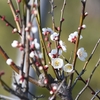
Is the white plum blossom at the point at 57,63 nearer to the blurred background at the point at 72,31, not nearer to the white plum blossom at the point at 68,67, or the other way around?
the white plum blossom at the point at 68,67

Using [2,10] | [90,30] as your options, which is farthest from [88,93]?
[2,10]

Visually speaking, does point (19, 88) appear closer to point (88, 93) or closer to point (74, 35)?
point (74, 35)

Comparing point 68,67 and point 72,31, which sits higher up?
point 68,67

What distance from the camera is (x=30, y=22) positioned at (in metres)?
0.66

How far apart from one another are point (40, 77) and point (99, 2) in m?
3.76

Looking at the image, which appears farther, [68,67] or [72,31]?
[72,31]

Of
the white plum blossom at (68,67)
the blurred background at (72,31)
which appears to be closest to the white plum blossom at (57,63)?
the white plum blossom at (68,67)

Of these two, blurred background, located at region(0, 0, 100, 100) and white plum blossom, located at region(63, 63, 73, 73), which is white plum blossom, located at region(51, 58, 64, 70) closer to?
white plum blossom, located at region(63, 63, 73, 73)

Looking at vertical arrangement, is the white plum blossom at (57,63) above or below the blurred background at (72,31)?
above

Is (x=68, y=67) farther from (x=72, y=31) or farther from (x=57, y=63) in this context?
(x=72, y=31)

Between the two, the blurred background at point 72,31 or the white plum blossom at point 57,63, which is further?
the blurred background at point 72,31

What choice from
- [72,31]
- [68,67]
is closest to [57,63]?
[68,67]

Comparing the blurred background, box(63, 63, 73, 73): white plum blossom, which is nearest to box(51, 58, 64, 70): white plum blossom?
box(63, 63, 73, 73): white plum blossom

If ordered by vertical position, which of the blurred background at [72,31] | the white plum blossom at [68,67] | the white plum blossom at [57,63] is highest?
the white plum blossom at [57,63]
